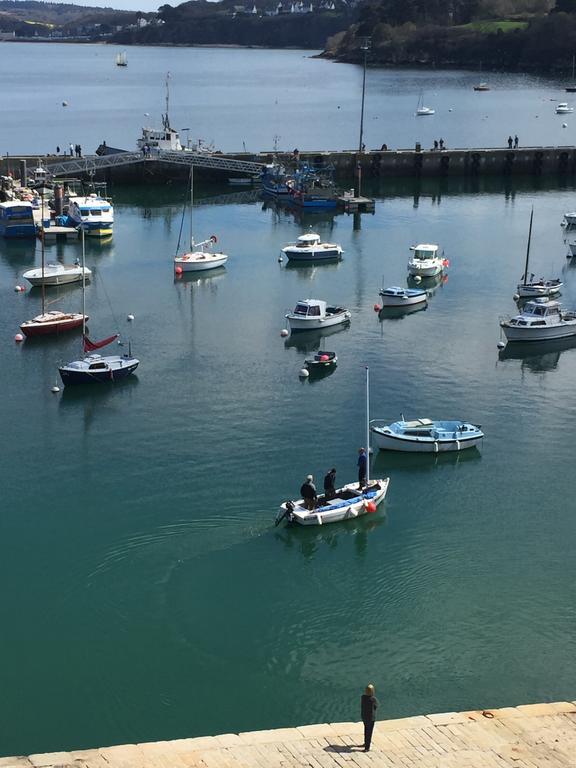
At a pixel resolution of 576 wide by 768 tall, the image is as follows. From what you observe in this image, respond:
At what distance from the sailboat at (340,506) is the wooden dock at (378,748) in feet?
33.9

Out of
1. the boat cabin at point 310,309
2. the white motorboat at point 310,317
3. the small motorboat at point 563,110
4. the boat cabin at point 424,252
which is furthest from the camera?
the small motorboat at point 563,110

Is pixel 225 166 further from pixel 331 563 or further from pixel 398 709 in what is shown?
pixel 398 709

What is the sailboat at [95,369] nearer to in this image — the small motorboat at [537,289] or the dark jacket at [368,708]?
the small motorboat at [537,289]

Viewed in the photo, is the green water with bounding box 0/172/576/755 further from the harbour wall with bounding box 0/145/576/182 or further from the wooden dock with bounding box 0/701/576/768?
the harbour wall with bounding box 0/145/576/182

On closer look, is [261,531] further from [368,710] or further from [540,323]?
[540,323]

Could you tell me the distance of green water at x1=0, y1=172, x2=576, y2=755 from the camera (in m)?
26.4

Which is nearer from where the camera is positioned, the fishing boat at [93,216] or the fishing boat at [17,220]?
the fishing boat at [17,220]

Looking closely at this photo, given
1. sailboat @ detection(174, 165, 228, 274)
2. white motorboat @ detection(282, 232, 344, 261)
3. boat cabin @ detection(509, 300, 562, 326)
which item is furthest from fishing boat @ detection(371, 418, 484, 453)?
white motorboat @ detection(282, 232, 344, 261)

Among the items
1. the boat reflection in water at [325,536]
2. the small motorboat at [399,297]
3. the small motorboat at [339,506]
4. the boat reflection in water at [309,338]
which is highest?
the small motorboat at [399,297]

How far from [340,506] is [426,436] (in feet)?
21.2

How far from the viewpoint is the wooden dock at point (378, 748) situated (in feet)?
72.0

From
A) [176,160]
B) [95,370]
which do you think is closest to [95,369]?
[95,370]

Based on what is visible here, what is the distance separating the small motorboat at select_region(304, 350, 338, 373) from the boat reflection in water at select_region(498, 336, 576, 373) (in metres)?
7.61

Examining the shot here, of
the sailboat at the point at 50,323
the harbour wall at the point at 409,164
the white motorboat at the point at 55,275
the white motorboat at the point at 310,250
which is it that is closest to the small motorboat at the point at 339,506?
the sailboat at the point at 50,323
